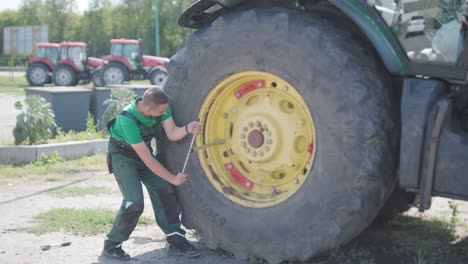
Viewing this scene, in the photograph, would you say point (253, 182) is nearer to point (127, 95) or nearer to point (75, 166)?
point (75, 166)

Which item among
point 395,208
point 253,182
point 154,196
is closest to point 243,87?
point 253,182

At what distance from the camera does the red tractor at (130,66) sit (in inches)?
1162

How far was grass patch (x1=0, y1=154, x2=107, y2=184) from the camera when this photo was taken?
8008 millimetres

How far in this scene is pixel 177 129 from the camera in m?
4.84

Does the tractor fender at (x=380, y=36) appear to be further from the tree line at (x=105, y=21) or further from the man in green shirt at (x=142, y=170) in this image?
the tree line at (x=105, y=21)

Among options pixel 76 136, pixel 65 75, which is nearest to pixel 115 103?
pixel 76 136

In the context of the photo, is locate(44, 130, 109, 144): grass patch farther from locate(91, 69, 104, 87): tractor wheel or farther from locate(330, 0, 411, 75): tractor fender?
locate(91, 69, 104, 87): tractor wheel

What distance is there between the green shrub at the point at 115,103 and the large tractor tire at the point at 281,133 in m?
5.69

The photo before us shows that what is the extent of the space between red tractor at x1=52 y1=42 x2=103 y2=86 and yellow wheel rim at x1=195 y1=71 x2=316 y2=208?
2670cm

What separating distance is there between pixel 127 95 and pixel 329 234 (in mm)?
7199

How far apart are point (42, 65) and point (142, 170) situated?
94.1ft

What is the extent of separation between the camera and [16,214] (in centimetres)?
618

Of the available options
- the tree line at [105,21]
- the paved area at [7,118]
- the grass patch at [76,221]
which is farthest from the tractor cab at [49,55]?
the grass patch at [76,221]

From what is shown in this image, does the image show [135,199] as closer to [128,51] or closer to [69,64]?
[128,51]
